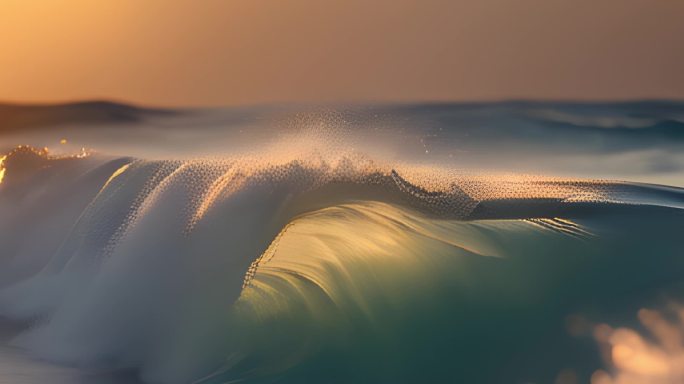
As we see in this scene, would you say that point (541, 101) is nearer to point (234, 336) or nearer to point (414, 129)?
point (414, 129)

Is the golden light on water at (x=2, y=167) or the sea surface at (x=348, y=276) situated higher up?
the sea surface at (x=348, y=276)

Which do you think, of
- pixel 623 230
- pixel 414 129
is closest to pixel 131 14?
pixel 414 129

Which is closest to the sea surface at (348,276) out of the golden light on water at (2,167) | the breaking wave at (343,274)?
the breaking wave at (343,274)

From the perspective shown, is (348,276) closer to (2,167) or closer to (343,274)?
(343,274)

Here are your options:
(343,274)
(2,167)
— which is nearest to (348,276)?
(343,274)

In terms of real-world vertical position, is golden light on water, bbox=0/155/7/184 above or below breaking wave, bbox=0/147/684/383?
below

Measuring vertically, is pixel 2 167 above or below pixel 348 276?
below

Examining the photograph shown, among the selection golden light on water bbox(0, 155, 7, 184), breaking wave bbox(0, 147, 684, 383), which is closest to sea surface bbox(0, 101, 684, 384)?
breaking wave bbox(0, 147, 684, 383)

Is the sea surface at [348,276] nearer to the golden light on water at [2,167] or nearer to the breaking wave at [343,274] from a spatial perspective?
the breaking wave at [343,274]

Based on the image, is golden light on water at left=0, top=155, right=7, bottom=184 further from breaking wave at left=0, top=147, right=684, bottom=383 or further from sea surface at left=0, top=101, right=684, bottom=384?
breaking wave at left=0, top=147, right=684, bottom=383
